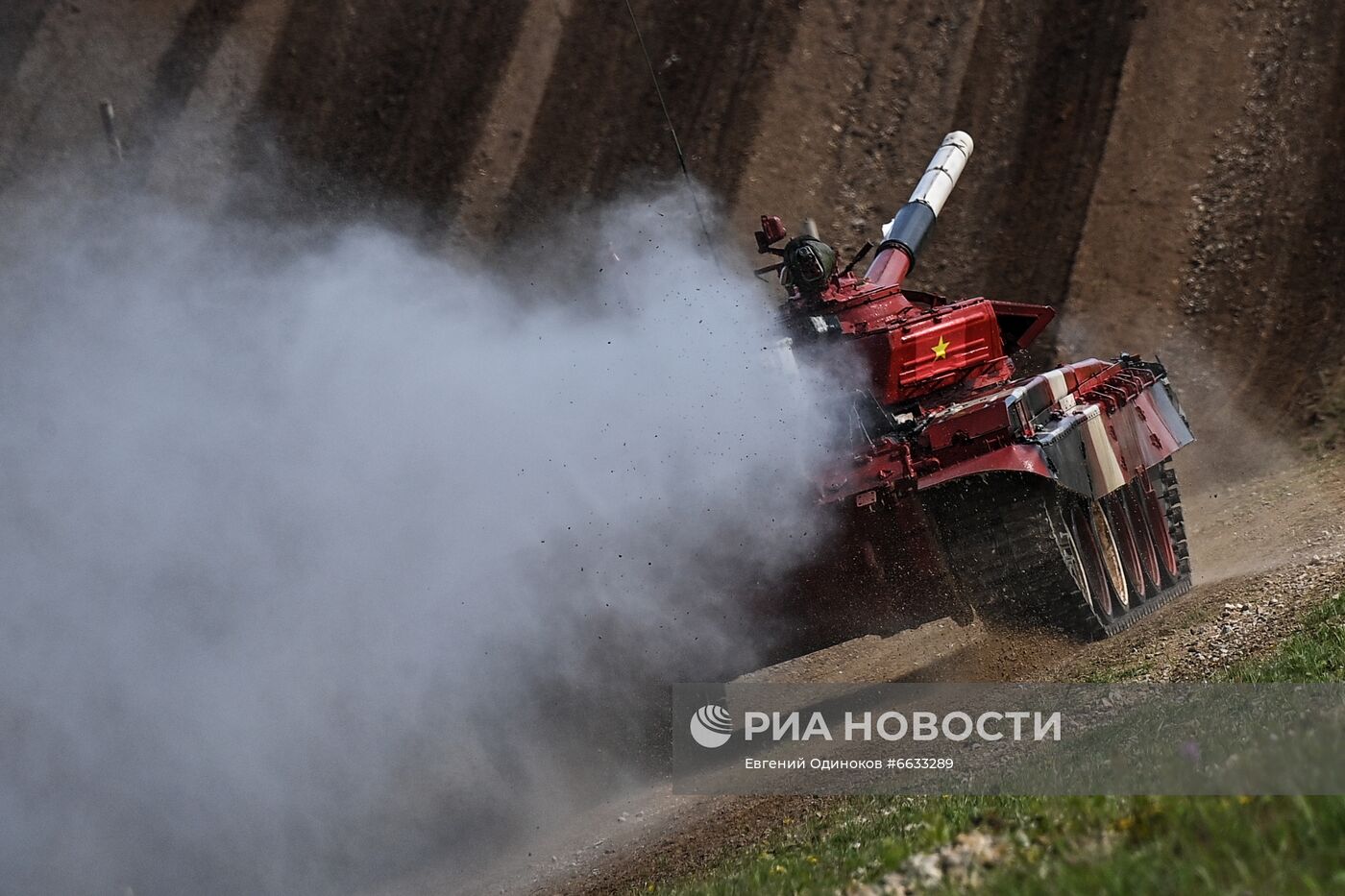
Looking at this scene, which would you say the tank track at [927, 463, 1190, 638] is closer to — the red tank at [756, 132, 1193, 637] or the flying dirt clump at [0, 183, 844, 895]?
the red tank at [756, 132, 1193, 637]

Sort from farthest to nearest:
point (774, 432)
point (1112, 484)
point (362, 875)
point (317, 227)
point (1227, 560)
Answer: point (317, 227), point (1227, 560), point (1112, 484), point (774, 432), point (362, 875)

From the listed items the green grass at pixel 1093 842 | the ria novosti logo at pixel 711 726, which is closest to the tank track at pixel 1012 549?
the green grass at pixel 1093 842

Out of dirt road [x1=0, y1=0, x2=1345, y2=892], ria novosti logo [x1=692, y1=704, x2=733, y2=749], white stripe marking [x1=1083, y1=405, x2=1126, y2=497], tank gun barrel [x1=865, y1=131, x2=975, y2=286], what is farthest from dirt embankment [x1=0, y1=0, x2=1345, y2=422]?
ria novosti logo [x1=692, y1=704, x2=733, y2=749]

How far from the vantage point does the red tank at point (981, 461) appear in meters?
12.4

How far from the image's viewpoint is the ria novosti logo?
13.7 meters

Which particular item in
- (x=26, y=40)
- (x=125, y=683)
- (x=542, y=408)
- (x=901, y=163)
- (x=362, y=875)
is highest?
(x=901, y=163)

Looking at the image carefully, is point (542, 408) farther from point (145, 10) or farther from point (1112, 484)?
point (145, 10)

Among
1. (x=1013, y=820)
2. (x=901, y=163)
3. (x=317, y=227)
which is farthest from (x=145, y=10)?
(x=1013, y=820)

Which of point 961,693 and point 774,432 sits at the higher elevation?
point 774,432

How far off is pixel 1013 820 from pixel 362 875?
6283mm

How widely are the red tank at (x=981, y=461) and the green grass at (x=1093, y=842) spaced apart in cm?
237

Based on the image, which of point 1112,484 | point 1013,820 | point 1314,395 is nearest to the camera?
point 1013,820

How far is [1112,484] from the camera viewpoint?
14711 mm

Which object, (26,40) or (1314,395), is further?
(26,40)
